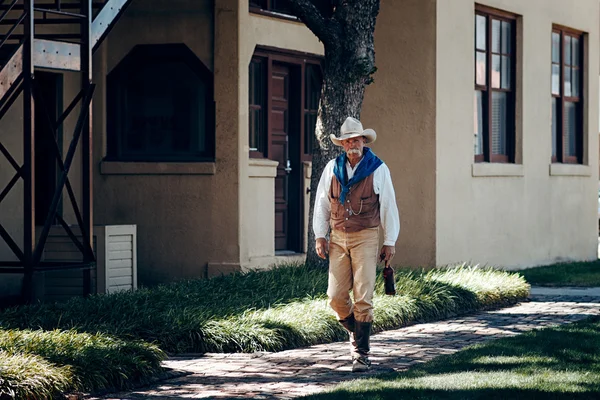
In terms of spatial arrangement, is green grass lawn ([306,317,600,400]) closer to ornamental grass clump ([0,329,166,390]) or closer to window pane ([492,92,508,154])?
ornamental grass clump ([0,329,166,390])

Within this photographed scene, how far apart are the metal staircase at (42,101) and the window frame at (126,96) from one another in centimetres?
132

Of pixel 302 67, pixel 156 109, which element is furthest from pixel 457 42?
pixel 156 109

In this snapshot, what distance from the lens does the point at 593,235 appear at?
19.2 meters

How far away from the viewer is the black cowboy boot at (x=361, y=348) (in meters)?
8.23

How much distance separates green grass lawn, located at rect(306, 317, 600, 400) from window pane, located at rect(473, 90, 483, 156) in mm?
6687

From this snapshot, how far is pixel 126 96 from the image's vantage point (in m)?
14.4

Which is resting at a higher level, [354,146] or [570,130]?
[570,130]

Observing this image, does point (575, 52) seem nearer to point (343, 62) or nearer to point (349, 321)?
point (343, 62)

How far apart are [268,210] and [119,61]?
2715mm

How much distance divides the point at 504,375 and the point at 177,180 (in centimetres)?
710

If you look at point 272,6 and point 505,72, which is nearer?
point 272,6

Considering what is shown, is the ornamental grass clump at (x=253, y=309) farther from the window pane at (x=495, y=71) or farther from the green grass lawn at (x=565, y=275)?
the window pane at (x=495, y=71)

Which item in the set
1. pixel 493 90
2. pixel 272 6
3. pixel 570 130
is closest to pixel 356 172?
pixel 272 6

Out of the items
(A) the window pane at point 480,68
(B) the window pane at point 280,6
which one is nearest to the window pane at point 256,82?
(B) the window pane at point 280,6
